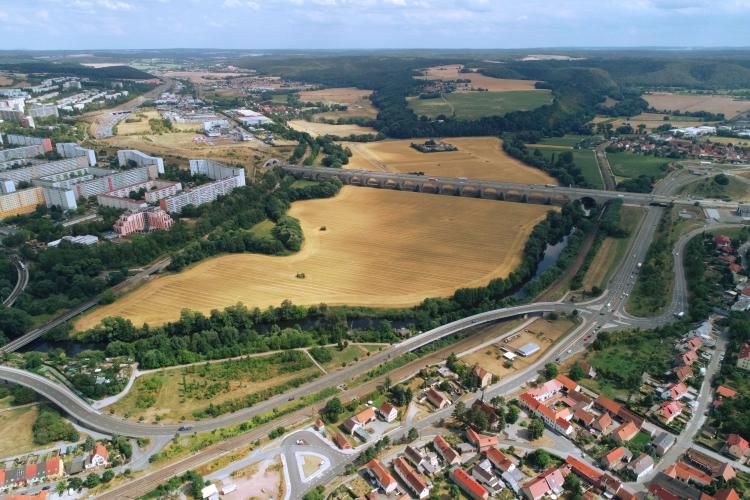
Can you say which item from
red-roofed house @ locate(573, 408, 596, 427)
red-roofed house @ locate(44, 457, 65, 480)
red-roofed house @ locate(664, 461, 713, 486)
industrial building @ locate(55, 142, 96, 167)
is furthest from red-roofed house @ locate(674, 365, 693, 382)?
industrial building @ locate(55, 142, 96, 167)

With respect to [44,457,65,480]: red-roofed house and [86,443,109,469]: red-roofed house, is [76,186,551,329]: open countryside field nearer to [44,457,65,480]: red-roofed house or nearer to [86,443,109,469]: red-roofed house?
[86,443,109,469]: red-roofed house

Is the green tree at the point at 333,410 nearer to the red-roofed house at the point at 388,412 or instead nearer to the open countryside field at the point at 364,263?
the red-roofed house at the point at 388,412

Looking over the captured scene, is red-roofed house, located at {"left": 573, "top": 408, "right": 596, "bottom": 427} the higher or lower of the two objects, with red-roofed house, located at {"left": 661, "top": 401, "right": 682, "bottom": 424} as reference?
lower

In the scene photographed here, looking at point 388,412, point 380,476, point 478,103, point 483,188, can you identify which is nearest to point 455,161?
point 483,188

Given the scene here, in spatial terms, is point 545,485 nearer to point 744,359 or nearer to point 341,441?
point 341,441

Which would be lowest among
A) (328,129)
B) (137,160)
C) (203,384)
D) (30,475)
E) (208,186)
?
(203,384)
